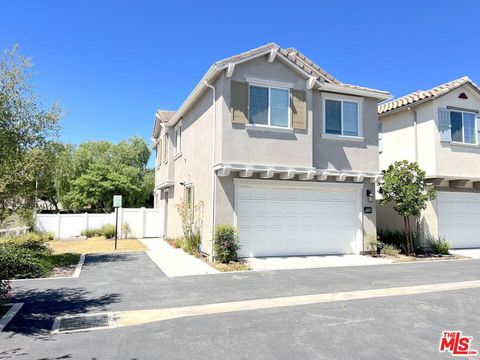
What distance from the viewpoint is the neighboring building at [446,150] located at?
56.1ft

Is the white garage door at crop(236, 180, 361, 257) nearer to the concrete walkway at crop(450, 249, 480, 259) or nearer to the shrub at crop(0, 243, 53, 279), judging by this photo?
the concrete walkway at crop(450, 249, 480, 259)

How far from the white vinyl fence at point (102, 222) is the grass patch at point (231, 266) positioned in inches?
421

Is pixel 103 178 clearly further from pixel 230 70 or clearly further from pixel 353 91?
pixel 353 91

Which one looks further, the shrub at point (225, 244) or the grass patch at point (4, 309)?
the shrub at point (225, 244)

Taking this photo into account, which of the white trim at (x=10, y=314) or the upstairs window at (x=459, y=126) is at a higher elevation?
the upstairs window at (x=459, y=126)

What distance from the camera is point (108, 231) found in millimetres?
21609

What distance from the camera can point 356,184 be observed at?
1552 centimetres

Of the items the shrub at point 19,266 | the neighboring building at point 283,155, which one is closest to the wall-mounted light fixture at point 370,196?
the neighboring building at point 283,155

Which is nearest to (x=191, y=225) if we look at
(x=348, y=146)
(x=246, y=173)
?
(x=246, y=173)

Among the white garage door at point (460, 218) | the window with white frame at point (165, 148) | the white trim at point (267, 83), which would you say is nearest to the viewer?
the white trim at point (267, 83)

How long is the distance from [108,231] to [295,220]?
475 inches

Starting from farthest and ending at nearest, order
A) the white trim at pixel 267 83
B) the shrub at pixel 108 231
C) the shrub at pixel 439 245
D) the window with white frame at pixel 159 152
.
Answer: the window with white frame at pixel 159 152 < the shrub at pixel 108 231 < the shrub at pixel 439 245 < the white trim at pixel 267 83

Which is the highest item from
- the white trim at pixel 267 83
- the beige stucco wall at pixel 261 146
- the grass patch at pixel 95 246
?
the white trim at pixel 267 83

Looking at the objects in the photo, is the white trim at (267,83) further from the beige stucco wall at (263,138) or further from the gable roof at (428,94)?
A: the gable roof at (428,94)
